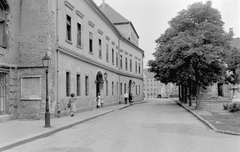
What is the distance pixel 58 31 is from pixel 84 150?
10825 mm

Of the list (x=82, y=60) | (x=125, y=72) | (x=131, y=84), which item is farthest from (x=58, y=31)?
(x=131, y=84)

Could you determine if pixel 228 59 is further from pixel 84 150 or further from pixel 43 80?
pixel 84 150

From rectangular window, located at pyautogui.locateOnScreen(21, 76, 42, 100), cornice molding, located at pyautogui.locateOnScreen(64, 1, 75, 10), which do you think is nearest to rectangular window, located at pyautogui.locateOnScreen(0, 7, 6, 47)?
rectangular window, located at pyautogui.locateOnScreen(21, 76, 42, 100)

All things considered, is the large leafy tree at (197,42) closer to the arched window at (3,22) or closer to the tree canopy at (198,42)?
the tree canopy at (198,42)

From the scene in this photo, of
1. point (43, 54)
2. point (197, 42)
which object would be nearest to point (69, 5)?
point (43, 54)

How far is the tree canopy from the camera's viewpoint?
19.7 m

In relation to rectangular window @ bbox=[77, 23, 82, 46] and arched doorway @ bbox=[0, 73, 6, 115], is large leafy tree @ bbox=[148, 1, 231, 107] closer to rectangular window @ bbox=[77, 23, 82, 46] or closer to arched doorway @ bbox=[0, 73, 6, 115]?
rectangular window @ bbox=[77, 23, 82, 46]

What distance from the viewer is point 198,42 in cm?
1961

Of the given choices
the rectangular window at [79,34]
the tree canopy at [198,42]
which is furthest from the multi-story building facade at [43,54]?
the tree canopy at [198,42]

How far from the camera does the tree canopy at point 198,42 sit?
1966cm

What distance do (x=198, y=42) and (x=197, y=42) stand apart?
87 millimetres

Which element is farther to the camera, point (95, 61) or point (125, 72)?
point (125, 72)

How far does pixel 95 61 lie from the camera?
2458 cm

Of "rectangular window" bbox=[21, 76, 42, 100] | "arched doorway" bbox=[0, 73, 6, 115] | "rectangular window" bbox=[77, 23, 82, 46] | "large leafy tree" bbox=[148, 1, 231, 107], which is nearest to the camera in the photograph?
"arched doorway" bbox=[0, 73, 6, 115]
